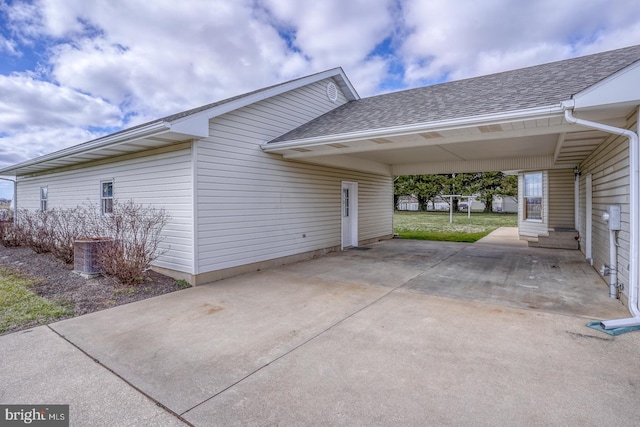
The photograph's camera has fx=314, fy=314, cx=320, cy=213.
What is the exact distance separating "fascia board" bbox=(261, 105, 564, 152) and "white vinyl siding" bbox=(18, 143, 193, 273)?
1.92 m

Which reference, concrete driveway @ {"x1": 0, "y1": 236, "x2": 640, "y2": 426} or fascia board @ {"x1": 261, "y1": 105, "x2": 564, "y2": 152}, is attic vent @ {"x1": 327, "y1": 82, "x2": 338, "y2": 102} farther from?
concrete driveway @ {"x1": 0, "y1": 236, "x2": 640, "y2": 426}

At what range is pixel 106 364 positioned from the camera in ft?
9.62

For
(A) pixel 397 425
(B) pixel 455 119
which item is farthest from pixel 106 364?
(B) pixel 455 119

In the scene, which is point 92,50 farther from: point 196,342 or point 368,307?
point 368,307

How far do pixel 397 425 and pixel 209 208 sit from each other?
4.98 metres

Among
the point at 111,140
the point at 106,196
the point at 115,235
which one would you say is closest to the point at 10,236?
the point at 106,196

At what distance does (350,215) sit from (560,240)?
675 cm

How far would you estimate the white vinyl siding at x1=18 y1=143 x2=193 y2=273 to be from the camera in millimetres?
5961

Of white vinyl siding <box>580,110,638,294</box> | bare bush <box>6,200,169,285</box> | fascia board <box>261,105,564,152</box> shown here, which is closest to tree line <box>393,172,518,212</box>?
white vinyl siding <box>580,110,638,294</box>

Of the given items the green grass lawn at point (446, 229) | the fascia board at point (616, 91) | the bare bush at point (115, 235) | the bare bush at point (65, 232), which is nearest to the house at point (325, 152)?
the fascia board at point (616, 91)

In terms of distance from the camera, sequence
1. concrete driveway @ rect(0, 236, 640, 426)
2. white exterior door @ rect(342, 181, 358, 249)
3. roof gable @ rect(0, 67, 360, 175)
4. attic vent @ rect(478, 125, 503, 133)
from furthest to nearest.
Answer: white exterior door @ rect(342, 181, 358, 249) < roof gable @ rect(0, 67, 360, 175) < attic vent @ rect(478, 125, 503, 133) < concrete driveway @ rect(0, 236, 640, 426)

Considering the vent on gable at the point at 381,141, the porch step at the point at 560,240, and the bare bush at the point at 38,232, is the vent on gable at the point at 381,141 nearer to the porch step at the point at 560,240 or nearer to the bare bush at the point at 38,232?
the porch step at the point at 560,240

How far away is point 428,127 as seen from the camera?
17.4 feet

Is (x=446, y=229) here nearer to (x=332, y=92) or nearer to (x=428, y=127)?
(x=332, y=92)
